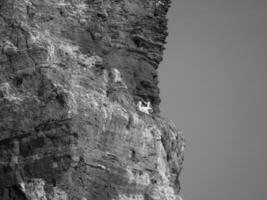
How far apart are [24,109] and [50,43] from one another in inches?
177

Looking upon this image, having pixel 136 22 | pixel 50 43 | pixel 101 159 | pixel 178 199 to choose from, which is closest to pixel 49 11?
pixel 50 43

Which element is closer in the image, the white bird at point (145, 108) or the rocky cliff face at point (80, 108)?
the rocky cliff face at point (80, 108)

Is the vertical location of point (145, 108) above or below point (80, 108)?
above

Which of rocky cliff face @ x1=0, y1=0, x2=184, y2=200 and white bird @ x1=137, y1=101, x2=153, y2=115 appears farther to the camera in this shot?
white bird @ x1=137, y1=101, x2=153, y2=115

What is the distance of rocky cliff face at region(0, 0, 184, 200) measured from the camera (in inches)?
1593

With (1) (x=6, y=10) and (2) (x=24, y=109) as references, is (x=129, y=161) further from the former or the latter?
(1) (x=6, y=10)

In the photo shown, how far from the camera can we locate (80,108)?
4156cm

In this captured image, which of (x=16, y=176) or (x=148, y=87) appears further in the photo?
(x=148, y=87)

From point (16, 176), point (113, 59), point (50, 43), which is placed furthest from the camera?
point (113, 59)

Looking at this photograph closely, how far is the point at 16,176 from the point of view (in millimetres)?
40094

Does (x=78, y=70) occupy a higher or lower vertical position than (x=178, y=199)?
higher

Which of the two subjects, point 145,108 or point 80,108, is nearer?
point 80,108

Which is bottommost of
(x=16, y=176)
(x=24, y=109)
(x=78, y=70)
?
(x=16, y=176)

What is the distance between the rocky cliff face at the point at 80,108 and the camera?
1593 inches
